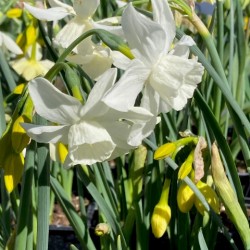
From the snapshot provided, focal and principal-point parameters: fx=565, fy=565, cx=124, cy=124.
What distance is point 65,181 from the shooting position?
1800mm

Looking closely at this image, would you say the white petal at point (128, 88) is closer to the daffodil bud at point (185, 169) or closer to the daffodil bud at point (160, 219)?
A: the daffodil bud at point (185, 169)

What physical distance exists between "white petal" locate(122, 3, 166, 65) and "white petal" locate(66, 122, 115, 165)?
0.11m

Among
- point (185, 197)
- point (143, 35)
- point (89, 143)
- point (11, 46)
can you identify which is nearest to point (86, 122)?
point (89, 143)

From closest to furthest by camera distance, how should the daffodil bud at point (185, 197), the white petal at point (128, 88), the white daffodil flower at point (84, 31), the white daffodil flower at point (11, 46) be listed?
→ the white petal at point (128, 88)
the white daffodil flower at point (84, 31)
the daffodil bud at point (185, 197)
the white daffodil flower at point (11, 46)

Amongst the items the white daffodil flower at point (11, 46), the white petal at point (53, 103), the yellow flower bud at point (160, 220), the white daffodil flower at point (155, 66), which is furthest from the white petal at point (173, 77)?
the white daffodil flower at point (11, 46)

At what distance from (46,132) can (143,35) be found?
17cm

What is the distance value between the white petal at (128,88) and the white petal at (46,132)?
0.11m

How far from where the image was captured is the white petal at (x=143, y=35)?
68cm

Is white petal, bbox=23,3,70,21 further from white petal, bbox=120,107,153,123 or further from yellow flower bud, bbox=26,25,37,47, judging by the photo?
yellow flower bud, bbox=26,25,37,47

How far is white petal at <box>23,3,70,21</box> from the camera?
902 mm

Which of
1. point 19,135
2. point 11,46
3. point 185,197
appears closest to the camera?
point 19,135

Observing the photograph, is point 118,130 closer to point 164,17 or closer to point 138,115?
point 138,115

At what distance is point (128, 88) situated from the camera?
68 cm

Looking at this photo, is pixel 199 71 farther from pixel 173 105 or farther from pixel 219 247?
pixel 219 247
